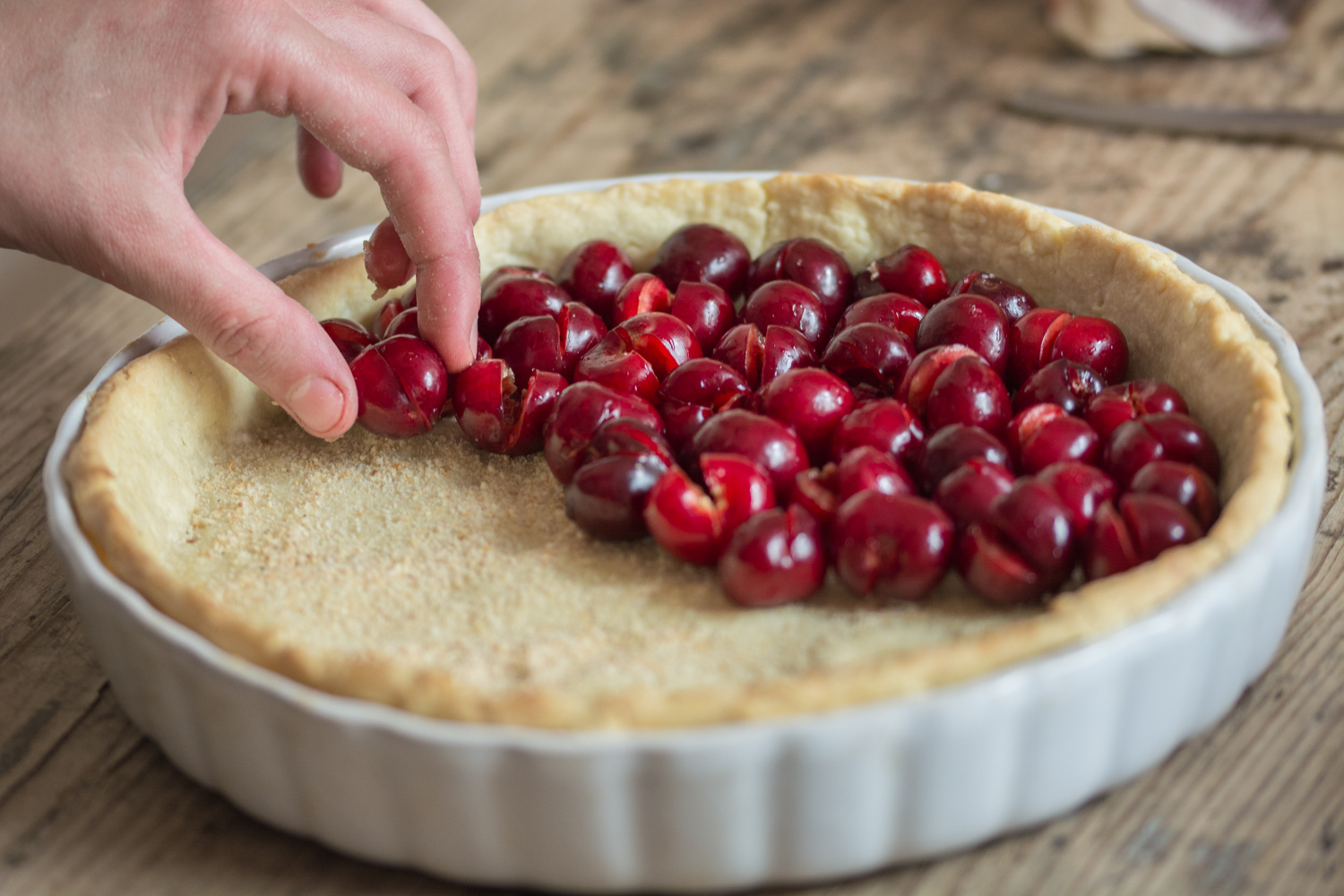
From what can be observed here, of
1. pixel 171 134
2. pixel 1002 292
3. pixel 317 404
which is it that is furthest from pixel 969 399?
pixel 171 134

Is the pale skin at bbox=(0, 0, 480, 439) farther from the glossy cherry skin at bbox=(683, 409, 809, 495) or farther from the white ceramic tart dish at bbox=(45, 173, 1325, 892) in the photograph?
the glossy cherry skin at bbox=(683, 409, 809, 495)

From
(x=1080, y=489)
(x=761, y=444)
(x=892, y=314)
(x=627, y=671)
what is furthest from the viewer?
(x=892, y=314)

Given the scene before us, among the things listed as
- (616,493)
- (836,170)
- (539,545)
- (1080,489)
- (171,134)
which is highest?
(171,134)

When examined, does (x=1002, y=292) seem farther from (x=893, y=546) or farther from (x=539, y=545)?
(x=539, y=545)

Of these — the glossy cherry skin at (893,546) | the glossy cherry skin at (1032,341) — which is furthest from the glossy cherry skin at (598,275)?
the glossy cherry skin at (893,546)

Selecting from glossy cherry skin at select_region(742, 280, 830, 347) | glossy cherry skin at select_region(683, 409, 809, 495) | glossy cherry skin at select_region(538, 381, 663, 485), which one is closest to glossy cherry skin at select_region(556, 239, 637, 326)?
glossy cherry skin at select_region(742, 280, 830, 347)

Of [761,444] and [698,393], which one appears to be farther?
[698,393]

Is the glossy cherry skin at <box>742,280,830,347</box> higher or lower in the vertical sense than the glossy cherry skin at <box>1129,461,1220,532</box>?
lower
